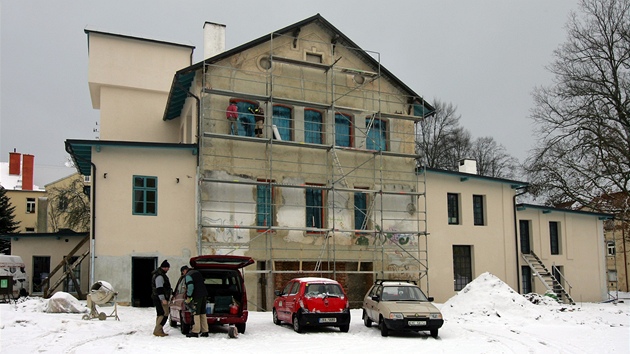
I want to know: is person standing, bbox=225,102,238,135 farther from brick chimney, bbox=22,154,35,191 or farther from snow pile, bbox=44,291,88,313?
brick chimney, bbox=22,154,35,191

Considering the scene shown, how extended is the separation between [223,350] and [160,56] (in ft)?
76.8

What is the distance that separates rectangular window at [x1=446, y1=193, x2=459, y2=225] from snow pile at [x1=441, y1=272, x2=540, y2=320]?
6.37m

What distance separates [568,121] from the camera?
34469 mm

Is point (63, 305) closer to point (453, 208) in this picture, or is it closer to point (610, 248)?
point (453, 208)

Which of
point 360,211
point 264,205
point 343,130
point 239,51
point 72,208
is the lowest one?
point 360,211

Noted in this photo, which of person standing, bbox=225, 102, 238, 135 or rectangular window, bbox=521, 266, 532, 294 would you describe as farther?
rectangular window, bbox=521, 266, 532, 294

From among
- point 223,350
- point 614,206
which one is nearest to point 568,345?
point 223,350

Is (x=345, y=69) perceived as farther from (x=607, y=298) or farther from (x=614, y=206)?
(x=607, y=298)

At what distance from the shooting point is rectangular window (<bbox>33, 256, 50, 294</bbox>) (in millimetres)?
31297

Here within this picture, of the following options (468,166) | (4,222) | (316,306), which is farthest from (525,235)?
(4,222)

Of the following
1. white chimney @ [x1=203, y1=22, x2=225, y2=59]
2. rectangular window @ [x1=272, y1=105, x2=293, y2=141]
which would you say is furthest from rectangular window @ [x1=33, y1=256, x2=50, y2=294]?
rectangular window @ [x1=272, y1=105, x2=293, y2=141]

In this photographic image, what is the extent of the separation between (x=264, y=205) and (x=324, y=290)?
853cm

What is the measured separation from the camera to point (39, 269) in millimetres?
31344

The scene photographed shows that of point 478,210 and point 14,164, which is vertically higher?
point 14,164
